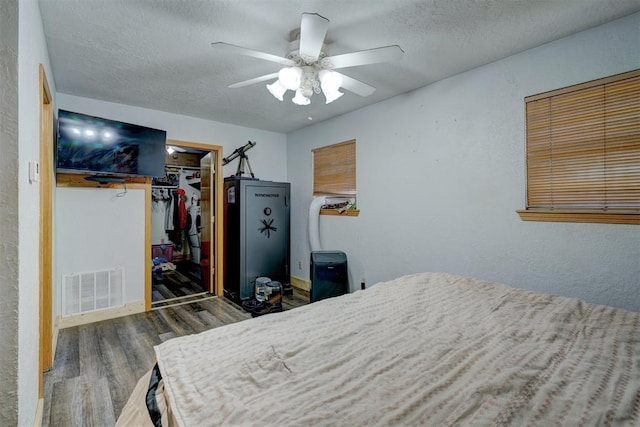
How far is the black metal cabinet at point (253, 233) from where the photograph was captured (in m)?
3.74

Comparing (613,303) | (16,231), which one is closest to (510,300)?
(613,303)

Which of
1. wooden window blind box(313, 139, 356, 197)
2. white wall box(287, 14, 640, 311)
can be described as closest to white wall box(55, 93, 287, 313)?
wooden window blind box(313, 139, 356, 197)

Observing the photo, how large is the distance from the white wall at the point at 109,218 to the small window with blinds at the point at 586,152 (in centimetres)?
361

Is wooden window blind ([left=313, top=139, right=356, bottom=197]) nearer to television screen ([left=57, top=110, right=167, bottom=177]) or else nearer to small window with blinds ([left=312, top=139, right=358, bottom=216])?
small window with blinds ([left=312, top=139, right=358, bottom=216])

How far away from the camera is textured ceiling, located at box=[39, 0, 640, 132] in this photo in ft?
5.58

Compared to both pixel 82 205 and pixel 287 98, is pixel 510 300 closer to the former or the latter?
pixel 287 98

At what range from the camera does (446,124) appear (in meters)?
2.66

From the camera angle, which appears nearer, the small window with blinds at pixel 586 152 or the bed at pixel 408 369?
the bed at pixel 408 369

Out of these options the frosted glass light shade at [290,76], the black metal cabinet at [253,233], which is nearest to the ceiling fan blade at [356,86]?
the frosted glass light shade at [290,76]

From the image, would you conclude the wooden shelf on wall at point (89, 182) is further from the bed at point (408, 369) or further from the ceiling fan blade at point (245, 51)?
the bed at point (408, 369)

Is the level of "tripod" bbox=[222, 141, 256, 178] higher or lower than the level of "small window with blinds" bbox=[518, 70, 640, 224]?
higher

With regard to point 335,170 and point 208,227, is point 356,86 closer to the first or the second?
point 335,170

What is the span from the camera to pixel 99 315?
3.13 meters

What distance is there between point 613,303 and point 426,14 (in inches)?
84.4
